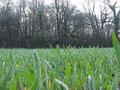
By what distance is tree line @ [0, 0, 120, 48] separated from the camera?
110 ft

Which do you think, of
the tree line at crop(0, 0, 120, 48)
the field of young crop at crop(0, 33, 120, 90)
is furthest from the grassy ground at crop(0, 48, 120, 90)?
the tree line at crop(0, 0, 120, 48)

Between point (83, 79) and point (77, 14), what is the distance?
129ft

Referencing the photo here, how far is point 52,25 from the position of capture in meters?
38.5

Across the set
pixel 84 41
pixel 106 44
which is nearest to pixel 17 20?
pixel 84 41

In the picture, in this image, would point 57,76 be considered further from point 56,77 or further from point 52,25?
point 52,25

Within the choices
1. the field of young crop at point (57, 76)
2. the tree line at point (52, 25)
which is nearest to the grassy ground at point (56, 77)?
the field of young crop at point (57, 76)

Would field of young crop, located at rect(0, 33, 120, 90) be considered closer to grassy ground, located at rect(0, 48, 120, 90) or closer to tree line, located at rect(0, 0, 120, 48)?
grassy ground, located at rect(0, 48, 120, 90)

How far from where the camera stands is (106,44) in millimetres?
32906

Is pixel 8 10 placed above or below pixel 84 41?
above

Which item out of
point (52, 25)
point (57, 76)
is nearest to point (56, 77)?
point (57, 76)

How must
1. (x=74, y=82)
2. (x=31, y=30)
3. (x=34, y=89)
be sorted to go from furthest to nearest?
(x=31, y=30)
(x=74, y=82)
(x=34, y=89)

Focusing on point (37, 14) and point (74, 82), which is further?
point (37, 14)

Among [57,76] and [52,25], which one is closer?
[57,76]

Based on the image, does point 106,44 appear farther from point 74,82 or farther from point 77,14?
point 74,82
